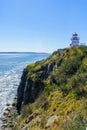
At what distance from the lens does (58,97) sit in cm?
3066

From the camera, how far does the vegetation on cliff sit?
1913 centimetres

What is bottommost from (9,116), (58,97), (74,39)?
(9,116)

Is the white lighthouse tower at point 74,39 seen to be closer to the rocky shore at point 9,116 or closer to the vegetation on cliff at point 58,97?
the vegetation on cliff at point 58,97

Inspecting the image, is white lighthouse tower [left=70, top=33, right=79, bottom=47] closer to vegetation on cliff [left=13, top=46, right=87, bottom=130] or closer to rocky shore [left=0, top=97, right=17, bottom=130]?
vegetation on cliff [left=13, top=46, right=87, bottom=130]

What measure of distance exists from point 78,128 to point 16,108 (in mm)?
43006

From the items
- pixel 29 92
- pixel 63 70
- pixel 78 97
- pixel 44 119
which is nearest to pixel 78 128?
pixel 44 119

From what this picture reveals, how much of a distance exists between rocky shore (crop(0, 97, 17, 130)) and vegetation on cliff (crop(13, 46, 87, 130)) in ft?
4.44

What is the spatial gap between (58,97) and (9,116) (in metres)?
19.9

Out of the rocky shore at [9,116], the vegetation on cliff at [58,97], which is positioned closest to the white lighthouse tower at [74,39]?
the vegetation on cliff at [58,97]

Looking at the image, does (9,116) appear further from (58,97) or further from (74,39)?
(74,39)

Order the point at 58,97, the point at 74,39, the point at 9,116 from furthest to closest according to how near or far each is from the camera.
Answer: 1. the point at 74,39
2. the point at 9,116
3. the point at 58,97

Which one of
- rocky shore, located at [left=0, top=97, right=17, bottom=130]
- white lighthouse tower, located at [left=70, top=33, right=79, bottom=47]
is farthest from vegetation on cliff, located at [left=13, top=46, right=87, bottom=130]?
white lighthouse tower, located at [left=70, top=33, right=79, bottom=47]

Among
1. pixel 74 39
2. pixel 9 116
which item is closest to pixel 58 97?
pixel 9 116

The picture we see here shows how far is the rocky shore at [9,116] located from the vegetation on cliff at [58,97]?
135cm
